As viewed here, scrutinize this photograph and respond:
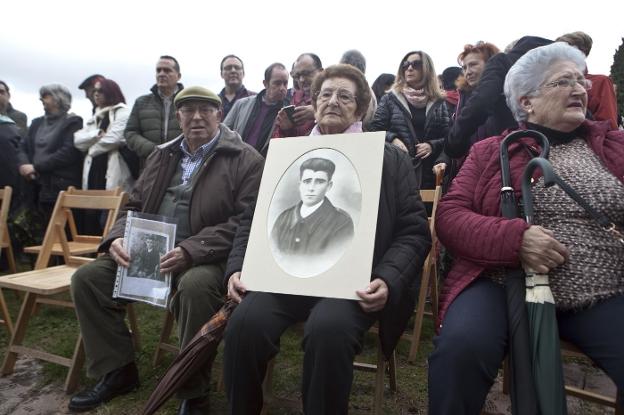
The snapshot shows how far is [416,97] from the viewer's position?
3.73 meters

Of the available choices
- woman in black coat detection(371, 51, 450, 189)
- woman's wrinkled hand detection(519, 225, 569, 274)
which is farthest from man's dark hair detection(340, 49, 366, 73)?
woman's wrinkled hand detection(519, 225, 569, 274)

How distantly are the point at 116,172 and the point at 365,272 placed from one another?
4.22 metres

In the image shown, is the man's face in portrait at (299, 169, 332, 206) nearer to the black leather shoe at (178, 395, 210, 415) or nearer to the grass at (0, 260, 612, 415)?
the grass at (0, 260, 612, 415)

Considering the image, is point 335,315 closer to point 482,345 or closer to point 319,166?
point 482,345

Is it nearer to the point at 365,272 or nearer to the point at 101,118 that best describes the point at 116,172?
the point at 101,118

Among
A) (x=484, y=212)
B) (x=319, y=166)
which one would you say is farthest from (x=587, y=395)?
(x=319, y=166)

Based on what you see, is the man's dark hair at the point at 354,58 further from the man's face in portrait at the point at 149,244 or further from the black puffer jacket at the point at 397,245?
the man's face in portrait at the point at 149,244

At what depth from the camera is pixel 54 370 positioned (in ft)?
9.30

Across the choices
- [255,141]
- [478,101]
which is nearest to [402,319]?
[478,101]

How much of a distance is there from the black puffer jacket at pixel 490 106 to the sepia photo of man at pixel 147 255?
208cm

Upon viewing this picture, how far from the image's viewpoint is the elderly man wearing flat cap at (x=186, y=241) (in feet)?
7.19

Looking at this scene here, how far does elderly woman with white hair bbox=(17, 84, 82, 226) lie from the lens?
17.3 ft

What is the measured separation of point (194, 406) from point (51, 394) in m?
1.01

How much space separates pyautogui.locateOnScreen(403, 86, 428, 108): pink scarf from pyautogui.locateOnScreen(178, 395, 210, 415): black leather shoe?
111 inches
